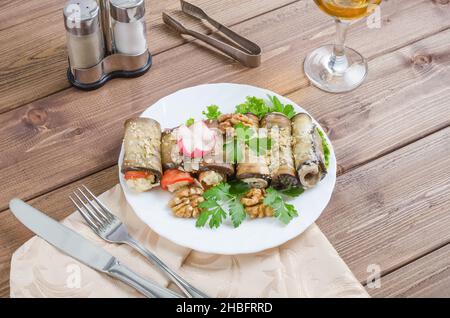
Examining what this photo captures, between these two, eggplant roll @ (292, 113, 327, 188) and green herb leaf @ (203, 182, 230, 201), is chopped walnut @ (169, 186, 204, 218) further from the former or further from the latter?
eggplant roll @ (292, 113, 327, 188)

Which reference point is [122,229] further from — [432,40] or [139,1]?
[432,40]

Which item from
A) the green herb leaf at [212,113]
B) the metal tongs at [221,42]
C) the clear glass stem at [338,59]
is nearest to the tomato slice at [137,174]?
the green herb leaf at [212,113]

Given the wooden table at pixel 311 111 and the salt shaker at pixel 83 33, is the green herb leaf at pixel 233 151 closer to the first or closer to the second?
the wooden table at pixel 311 111

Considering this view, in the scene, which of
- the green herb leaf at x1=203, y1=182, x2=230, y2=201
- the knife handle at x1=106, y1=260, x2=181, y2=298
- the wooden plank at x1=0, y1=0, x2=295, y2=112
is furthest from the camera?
the wooden plank at x1=0, y1=0, x2=295, y2=112


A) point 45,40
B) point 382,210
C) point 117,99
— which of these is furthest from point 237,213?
point 45,40

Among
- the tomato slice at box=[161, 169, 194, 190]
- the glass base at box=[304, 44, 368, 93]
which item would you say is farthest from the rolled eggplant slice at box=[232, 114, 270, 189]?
the glass base at box=[304, 44, 368, 93]

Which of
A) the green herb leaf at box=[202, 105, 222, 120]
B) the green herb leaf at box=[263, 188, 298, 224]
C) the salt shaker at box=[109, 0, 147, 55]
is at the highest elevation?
the salt shaker at box=[109, 0, 147, 55]

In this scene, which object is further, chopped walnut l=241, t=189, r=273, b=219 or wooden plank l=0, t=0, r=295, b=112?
wooden plank l=0, t=0, r=295, b=112

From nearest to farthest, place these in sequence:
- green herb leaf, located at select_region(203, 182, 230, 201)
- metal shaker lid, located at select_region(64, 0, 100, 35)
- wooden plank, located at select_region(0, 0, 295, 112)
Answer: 1. green herb leaf, located at select_region(203, 182, 230, 201)
2. metal shaker lid, located at select_region(64, 0, 100, 35)
3. wooden plank, located at select_region(0, 0, 295, 112)
